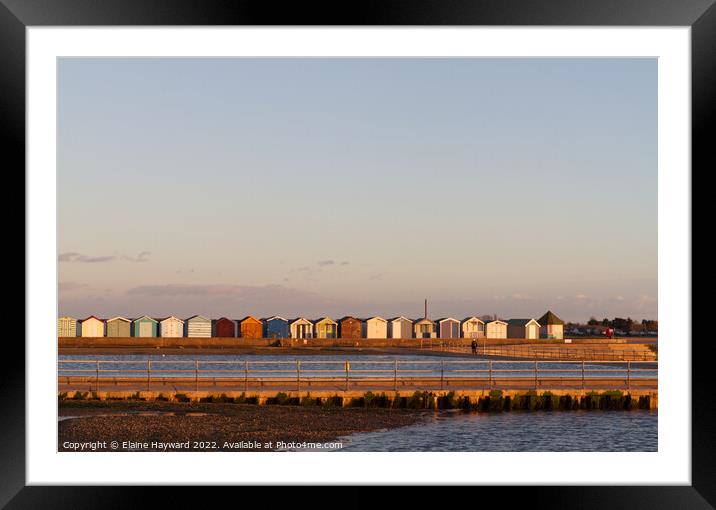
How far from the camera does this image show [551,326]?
219ft

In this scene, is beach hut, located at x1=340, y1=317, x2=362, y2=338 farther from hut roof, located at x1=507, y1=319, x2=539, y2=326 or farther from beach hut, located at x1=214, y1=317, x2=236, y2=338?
hut roof, located at x1=507, y1=319, x2=539, y2=326

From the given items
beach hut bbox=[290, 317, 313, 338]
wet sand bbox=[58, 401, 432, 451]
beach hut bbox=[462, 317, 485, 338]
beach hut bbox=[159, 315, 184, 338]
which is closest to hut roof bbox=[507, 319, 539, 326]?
beach hut bbox=[462, 317, 485, 338]

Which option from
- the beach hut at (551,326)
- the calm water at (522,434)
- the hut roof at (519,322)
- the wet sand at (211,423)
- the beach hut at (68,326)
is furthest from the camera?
the hut roof at (519,322)

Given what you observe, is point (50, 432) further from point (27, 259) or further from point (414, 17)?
point (414, 17)

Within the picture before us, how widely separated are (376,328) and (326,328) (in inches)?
161

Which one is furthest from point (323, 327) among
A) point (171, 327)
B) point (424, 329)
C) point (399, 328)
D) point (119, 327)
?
point (119, 327)

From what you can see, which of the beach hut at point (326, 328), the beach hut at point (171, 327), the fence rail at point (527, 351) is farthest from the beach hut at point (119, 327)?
the fence rail at point (527, 351)

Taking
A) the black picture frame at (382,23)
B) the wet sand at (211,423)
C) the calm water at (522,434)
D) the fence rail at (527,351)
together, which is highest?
the black picture frame at (382,23)

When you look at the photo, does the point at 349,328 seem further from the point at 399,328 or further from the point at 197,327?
the point at 197,327

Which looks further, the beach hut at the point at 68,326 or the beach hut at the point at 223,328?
the beach hut at the point at 223,328

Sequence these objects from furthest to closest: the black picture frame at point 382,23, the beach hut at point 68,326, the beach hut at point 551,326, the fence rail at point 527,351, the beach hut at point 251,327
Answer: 1. the beach hut at point 551,326
2. the beach hut at point 251,327
3. the beach hut at point 68,326
4. the fence rail at point 527,351
5. the black picture frame at point 382,23

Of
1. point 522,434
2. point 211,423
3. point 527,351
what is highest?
point 211,423

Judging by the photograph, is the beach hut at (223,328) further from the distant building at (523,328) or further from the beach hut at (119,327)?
the distant building at (523,328)

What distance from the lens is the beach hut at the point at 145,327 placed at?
2475 inches
